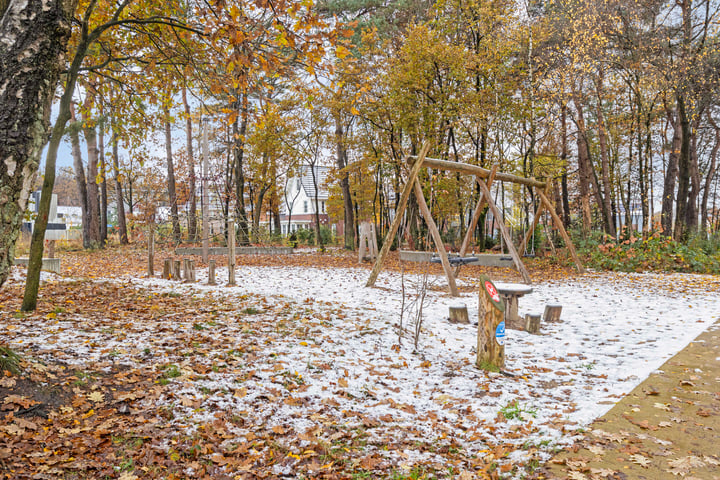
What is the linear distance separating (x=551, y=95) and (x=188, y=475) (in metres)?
15.1

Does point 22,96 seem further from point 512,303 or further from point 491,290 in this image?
point 512,303

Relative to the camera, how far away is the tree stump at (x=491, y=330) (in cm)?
492

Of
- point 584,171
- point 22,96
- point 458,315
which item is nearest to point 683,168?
point 584,171

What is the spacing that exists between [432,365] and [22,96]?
173 inches

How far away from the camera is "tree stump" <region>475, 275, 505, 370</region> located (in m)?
4.92

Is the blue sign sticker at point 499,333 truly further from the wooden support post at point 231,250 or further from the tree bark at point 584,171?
the tree bark at point 584,171

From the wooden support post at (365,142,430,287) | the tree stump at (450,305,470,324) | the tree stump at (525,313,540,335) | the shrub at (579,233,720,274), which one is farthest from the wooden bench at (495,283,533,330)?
the shrub at (579,233,720,274)

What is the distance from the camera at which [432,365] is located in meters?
5.09

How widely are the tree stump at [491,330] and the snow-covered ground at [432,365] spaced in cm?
16

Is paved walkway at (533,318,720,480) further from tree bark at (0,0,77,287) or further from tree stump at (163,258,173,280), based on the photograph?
tree stump at (163,258,173,280)

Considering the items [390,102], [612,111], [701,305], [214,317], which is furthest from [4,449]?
[612,111]

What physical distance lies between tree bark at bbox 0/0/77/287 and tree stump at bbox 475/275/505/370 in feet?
13.7

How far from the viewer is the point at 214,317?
6.40 meters

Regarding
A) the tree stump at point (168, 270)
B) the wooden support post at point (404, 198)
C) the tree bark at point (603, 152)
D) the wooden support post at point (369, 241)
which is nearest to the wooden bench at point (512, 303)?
the wooden support post at point (404, 198)
